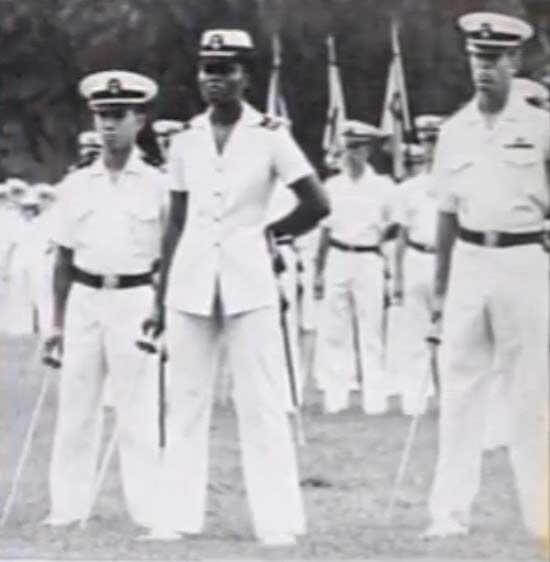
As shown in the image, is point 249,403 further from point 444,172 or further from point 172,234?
point 444,172

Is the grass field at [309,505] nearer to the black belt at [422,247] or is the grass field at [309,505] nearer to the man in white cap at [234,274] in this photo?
the man in white cap at [234,274]

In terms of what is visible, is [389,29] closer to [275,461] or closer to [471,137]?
[471,137]

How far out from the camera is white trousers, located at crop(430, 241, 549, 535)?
13.8m

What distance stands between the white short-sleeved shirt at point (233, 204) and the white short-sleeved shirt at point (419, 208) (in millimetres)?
554

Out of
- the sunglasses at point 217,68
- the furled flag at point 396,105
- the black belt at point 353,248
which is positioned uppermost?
the sunglasses at point 217,68

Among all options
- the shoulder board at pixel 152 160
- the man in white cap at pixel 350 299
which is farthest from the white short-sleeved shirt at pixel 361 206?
the shoulder board at pixel 152 160

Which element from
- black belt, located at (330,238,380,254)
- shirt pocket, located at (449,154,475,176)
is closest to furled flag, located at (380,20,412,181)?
shirt pocket, located at (449,154,475,176)

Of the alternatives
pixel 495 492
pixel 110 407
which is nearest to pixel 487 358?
pixel 495 492

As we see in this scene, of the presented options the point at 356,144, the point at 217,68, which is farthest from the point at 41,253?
the point at 217,68

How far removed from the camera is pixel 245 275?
13.8 meters

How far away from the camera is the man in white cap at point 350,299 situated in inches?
677

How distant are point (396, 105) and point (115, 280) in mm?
1145

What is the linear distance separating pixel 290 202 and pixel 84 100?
81cm

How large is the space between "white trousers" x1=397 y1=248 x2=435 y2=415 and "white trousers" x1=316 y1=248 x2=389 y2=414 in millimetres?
389
